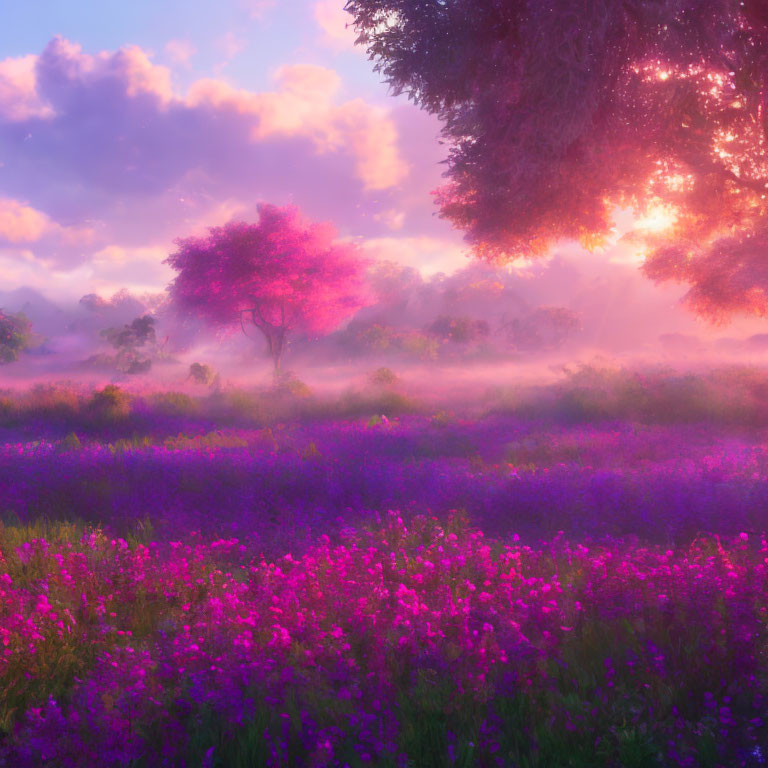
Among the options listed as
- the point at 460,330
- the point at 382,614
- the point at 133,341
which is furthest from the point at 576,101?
the point at 460,330

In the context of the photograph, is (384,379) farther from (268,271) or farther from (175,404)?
(268,271)

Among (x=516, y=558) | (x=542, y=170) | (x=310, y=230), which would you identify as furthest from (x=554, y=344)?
(x=516, y=558)

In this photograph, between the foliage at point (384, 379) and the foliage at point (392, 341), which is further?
the foliage at point (392, 341)

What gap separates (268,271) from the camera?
77.1 ft

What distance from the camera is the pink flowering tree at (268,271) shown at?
76.0 feet

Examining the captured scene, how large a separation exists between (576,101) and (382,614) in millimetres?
7621

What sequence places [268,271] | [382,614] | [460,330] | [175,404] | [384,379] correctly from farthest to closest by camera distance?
[460,330]
[268,271]
[384,379]
[175,404]
[382,614]

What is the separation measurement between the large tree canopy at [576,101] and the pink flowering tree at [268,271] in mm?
12834

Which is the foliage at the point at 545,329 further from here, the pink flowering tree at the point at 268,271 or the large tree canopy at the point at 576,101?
the large tree canopy at the point at 576,101

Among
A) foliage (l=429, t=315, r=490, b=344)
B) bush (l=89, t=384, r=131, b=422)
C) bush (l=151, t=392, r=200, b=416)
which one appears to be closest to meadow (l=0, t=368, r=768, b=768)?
bush (l=89, t=384, r=131, b=422)

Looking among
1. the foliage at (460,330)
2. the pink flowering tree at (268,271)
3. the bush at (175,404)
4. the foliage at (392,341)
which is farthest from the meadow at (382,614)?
the foliage at (460,330)

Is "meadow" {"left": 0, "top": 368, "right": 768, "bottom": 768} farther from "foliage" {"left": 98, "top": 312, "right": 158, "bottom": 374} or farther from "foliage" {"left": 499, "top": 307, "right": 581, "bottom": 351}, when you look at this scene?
"foliage" {"left": 499, "top": 307, "right": 581, "bottom": 351}

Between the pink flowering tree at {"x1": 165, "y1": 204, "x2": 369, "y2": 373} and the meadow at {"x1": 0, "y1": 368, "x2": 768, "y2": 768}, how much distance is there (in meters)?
15.4

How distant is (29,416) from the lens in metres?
16.0
